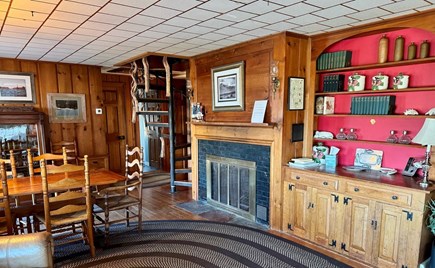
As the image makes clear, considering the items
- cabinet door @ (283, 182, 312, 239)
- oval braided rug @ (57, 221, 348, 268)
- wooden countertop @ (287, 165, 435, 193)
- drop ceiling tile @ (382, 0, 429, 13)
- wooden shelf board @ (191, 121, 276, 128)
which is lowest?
oval braided rug @ (57, 221, 348, 268)

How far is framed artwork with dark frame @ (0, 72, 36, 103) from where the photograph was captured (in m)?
4.74

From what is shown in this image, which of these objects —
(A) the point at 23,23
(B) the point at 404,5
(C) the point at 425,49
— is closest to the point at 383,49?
(C) the point at 425,49

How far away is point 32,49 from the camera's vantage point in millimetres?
4047

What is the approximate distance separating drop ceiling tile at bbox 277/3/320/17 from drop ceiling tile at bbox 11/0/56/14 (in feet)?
6.65

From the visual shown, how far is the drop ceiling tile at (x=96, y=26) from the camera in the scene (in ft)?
9.23

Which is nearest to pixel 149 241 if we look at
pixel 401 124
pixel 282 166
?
pixel 282 166

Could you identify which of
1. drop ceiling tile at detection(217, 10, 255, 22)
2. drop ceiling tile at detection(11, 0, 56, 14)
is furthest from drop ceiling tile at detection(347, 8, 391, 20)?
drop ceiling tile at detection(11, 0, 56, 14)

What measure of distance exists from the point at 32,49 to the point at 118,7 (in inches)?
99.3

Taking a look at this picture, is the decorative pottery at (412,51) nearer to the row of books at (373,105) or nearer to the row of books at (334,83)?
the row of books at (373,105)

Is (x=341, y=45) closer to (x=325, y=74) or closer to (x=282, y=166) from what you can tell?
(x=325, y=74)

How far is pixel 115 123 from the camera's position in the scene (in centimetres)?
638

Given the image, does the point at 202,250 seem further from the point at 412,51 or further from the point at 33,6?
the point at 412,51

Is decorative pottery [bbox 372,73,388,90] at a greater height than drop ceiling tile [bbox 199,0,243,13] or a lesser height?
lesser

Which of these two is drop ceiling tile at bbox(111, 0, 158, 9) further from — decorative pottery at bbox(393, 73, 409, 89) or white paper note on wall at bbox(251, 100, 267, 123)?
decorative pottery at bbox(393, 73, 409, 89)
